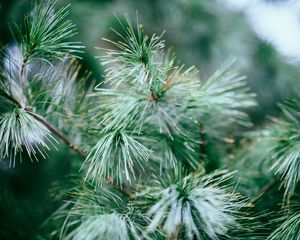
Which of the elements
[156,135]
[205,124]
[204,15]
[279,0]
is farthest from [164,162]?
[204,15]

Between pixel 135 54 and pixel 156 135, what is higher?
pixel 135 54

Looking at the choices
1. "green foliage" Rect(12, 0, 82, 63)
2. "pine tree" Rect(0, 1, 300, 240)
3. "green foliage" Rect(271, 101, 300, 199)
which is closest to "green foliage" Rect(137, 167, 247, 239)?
"pine tree" Rect(0, 1, 300, 240)

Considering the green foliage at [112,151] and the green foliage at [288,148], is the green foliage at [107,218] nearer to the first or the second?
the green foliage at [112,151]

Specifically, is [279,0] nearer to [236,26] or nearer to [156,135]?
[236,26]

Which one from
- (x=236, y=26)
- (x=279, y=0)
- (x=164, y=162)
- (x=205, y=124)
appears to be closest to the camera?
(x=164, y=162)

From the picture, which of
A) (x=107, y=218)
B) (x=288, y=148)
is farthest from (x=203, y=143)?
(x=107, y=218)

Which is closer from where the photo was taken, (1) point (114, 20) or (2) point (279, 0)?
(2) point (279, 0)

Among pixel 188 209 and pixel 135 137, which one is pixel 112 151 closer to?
pixel 135 137

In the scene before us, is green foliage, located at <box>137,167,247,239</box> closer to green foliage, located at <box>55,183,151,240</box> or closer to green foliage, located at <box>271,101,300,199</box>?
green foliage, located at <box>55,183,151,240</box>

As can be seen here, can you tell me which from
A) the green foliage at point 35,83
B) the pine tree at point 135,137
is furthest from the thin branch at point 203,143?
the green foliage at point 35,83
